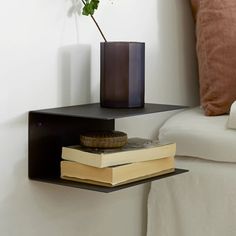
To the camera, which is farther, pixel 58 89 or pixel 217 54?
pixel 217 54

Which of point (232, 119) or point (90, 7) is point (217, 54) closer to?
point (232, 119)

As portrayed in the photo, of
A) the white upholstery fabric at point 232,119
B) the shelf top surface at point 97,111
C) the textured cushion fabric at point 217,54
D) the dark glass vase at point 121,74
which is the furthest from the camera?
the textured cushion fabric at point 217,54

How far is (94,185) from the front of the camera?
41.7 inches

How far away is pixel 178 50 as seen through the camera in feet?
5.03

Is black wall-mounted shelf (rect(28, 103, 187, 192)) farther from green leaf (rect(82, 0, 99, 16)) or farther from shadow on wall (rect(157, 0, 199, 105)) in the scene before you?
shadow on wall (rect(157, 0, 199, 105))

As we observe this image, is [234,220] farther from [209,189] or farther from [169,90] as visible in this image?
[169,90]

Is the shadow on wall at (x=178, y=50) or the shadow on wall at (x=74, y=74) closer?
the shadow on wall at (x=74, y=74)

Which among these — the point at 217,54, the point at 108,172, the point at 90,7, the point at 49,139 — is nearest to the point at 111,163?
the point at 108,172

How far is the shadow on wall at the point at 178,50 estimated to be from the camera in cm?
147

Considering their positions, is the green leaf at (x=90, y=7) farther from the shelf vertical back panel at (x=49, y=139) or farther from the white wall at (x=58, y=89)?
the shelf vertical back panel at (x=49, y=139)

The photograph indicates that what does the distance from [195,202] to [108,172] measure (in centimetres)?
36

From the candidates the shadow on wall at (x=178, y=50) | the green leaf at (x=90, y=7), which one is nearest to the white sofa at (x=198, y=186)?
the shadow on wall at (x=178, y=50)

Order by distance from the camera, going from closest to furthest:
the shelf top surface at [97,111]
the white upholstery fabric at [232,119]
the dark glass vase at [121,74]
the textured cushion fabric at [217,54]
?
the shelf top surface at [97,111] < the dark glass vase at [121,74] < the white upholstery fabric at [232,119] < the textured cushion fabric at [217,54]

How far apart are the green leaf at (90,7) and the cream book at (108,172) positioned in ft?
1.00
